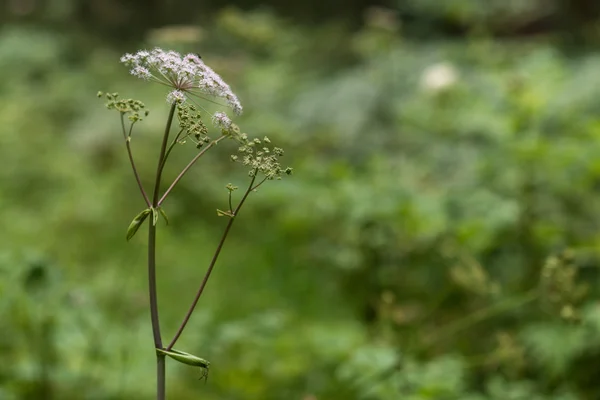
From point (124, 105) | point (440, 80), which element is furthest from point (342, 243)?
point (124, 105)

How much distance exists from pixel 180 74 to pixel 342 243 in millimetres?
2240

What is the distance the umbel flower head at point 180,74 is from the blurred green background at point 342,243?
0.83 m

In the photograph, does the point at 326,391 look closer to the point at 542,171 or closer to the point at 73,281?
the point at 73,281

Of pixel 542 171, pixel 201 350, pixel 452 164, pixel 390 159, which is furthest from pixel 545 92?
pixel 201 350

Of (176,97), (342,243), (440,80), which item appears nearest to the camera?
(176,97)

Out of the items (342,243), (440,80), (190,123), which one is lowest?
(190,123)

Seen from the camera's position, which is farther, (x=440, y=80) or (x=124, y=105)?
(x=440, y=80)

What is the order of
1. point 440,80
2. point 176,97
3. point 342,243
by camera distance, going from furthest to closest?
point 440,80 → point 342,243 → point 176,97

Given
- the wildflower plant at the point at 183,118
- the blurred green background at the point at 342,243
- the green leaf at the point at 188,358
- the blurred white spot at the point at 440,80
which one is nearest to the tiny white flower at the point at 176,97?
the wildflower plant at the point at 183,118

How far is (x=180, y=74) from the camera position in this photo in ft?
2.66

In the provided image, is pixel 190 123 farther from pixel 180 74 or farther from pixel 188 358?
pixel 188 358

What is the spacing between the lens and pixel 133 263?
2.87 m

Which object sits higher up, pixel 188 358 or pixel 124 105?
pixel 124 105

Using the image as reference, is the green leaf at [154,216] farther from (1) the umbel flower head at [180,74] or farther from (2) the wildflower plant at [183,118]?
(1) the umbel flower head at [180,74]
